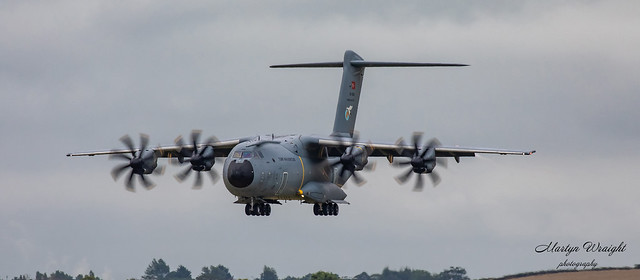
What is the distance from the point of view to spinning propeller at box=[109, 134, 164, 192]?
220ft

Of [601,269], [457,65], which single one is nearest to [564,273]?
[601,269]

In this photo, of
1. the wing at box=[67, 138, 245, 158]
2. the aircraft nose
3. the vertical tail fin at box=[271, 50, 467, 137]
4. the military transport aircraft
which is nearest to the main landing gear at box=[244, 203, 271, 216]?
the military transport aircraft

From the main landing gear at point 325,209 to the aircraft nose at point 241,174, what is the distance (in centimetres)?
627

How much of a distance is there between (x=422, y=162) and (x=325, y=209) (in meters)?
6.25

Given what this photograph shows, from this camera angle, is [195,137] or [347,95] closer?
[195,137]

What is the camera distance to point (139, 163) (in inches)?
2645

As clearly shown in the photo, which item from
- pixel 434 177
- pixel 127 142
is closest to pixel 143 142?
pixel 127 142

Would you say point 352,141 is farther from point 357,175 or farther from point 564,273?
point 564,273

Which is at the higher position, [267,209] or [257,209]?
[267,209]

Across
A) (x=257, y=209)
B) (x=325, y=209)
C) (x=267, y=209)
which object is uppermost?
(x=325, y=209)

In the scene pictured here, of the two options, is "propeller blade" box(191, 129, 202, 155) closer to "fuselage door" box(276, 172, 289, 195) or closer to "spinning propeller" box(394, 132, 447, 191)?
"fuselage door" box(276, 172, 289, 195)

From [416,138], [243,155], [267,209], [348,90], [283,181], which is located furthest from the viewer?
[348,90]

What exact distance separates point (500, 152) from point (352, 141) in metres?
6.63

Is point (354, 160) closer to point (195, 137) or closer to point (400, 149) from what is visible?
point (400, 149)
